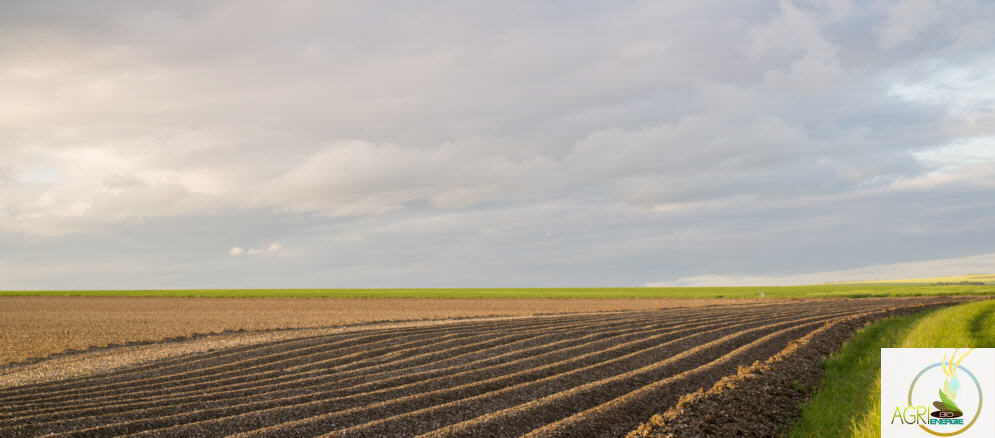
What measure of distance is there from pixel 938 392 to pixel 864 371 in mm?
8694

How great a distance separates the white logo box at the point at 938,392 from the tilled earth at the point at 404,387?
4.28m

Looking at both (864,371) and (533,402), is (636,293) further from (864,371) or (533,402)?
(533,402)

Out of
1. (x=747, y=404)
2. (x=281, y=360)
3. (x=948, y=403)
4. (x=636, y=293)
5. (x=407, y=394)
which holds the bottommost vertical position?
(x=636, y=293)

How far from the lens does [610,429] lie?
33.6 ft

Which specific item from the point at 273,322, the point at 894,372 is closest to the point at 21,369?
the point at 273,322

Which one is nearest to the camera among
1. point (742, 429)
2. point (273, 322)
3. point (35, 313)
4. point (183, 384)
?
point (742, 429)

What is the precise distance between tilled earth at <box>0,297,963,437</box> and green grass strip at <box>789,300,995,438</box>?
2.26m

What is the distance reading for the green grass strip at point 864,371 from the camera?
31.5ft

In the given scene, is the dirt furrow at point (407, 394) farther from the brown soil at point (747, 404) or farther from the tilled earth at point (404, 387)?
the brown soil at point (747, 404)

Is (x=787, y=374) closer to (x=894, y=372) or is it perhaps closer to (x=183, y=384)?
(x=894, y=372)

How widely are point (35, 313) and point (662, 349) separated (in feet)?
146

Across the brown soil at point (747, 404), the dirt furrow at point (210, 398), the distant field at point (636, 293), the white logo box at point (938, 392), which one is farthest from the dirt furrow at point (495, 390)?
the distant field at point (636, 293)

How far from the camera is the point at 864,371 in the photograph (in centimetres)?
1423

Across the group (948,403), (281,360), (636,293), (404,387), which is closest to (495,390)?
(404,387)
